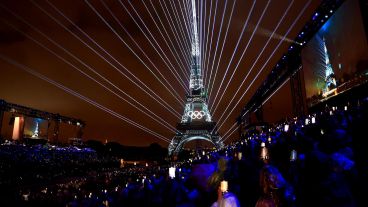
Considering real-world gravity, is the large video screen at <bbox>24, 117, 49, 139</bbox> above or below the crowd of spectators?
above

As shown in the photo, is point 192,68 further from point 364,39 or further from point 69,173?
point 364,39

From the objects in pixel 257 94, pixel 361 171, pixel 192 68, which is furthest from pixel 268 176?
pixel 192 68

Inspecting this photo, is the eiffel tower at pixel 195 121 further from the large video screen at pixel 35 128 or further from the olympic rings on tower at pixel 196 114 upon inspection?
the large video screen at pixel 35 128

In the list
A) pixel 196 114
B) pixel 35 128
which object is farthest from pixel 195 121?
pixel 35 128

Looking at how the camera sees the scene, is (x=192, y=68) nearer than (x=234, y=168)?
No

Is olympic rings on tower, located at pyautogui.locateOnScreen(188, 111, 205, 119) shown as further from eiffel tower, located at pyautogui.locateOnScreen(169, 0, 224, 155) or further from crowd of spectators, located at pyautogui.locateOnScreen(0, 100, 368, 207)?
crowd of spectators, located at pyautogui.locateOnScreen(0, 100, 368, 207)

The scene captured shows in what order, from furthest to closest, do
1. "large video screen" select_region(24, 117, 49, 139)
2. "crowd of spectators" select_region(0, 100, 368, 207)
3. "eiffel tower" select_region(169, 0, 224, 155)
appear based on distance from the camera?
"eiffel tower" select_region(169, 0, 224, 155), "large video screen" select_region(24, 117, 49, 139), "crowd of spectators" select_region(0, 100, 368, 207)

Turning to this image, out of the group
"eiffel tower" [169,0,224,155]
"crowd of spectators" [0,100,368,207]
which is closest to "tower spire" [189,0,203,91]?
"eiffel tower" [169,0,224,155]

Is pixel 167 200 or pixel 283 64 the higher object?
pixel 283 64
